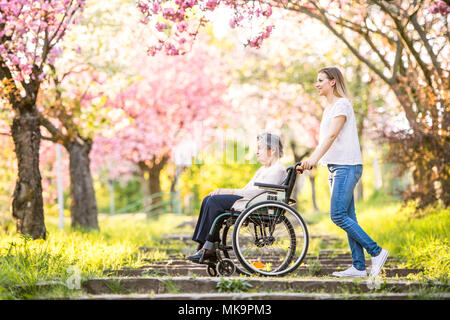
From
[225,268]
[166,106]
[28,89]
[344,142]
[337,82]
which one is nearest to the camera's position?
[344,142]

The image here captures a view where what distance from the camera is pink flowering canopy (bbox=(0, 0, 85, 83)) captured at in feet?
19.8

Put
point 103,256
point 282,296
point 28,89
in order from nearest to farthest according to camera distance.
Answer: point 282,296
point 103,256
point 28,89

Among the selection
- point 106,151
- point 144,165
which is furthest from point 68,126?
point 144,165

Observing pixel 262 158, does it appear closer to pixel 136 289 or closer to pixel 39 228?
pixel 136 289

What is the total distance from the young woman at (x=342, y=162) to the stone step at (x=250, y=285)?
0.51 m

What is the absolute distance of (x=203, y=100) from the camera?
18484mm

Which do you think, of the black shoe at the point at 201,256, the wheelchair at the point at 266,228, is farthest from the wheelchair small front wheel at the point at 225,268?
the black shoe at the point at 201,256

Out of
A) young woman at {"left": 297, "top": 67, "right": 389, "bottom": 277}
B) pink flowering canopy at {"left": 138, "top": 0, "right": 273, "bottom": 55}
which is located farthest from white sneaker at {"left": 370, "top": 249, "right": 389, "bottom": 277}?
pink flowering canopy at {"left": 138, "top": 0, "right": 273, "bottom": 55}

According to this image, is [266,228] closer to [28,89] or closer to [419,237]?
[419,237]

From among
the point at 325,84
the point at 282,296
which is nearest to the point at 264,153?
the point at 325,84

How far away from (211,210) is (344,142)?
119cm

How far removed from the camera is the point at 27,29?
6.35 meters

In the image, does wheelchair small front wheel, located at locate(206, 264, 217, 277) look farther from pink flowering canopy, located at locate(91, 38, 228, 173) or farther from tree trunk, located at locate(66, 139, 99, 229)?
pink flowering canopy, located at locate(91, 38, 228, 173)

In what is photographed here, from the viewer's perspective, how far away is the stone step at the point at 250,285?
3695mm
